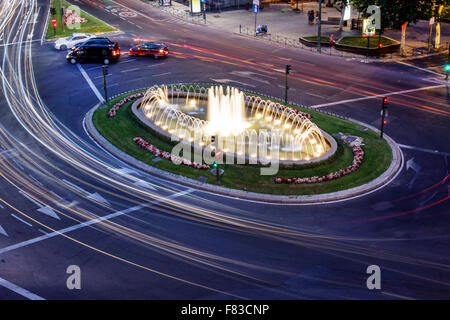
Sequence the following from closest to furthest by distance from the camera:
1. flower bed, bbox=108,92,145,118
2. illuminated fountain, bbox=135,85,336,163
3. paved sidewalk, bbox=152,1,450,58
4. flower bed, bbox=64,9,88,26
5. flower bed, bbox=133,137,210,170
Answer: flower bed, bbox=133,137,210,170
illuminated fountain, bbox=135,85,336,163
flower bed, bbox=108,92,145,118
paved sidewalk, bbox=152,1,450,58
flower bed, bbox=64,9,88,26

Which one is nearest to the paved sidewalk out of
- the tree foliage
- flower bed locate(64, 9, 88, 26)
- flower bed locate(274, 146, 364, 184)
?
the tree foliage

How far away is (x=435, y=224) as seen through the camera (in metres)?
21.2

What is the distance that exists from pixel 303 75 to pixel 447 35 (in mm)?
22470

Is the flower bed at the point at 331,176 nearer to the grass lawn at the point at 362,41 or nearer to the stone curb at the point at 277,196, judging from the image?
the stone curb at the point at 277,196

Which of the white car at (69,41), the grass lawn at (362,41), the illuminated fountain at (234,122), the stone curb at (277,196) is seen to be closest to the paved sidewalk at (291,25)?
the grass lawn at (362,41)

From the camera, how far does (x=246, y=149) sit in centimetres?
2766

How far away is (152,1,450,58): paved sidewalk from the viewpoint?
53.1 m

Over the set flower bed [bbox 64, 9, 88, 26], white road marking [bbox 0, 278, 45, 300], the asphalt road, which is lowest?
white road marking [bbox 0, 278, 45, 300]

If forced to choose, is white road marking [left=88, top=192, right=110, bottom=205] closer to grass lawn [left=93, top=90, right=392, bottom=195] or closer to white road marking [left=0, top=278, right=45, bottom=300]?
grass lawn [left=93, top=90, right=392, bottom=195]

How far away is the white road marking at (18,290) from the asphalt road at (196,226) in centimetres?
5

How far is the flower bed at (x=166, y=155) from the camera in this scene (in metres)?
25.8

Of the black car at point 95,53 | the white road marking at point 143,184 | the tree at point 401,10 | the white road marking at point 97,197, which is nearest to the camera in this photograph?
the white road marking at point 97,197

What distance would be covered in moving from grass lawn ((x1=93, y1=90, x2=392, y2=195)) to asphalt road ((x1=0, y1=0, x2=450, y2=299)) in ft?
3.72
